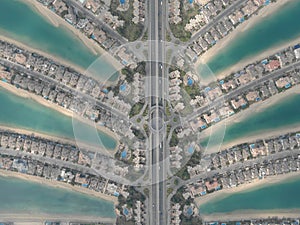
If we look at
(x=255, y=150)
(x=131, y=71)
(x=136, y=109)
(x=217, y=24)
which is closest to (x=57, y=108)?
(x=136, y=109)

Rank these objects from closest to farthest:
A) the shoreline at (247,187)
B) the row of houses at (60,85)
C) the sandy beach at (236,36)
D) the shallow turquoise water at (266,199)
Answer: the row of houses at (60,85), the shoreline at (247,187), the shallow turquoise water at (266,199), the sandy beach at (236,36)

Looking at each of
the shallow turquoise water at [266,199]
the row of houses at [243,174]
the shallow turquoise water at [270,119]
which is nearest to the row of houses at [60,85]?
the row of houses at [243,174]

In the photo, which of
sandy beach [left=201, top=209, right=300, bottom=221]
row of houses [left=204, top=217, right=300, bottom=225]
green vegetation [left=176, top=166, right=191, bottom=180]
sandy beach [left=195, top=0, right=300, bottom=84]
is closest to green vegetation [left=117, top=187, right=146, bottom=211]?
green vegetation [left=176, top=166, right=191, bottom=180]

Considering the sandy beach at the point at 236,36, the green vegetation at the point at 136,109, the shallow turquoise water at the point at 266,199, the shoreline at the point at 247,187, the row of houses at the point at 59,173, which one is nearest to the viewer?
the row of houses at the point at 59,173

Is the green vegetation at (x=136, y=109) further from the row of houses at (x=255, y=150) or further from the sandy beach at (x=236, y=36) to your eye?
the row of houses at (x=255, y=150)

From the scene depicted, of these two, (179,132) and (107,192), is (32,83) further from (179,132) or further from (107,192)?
(179,132)
